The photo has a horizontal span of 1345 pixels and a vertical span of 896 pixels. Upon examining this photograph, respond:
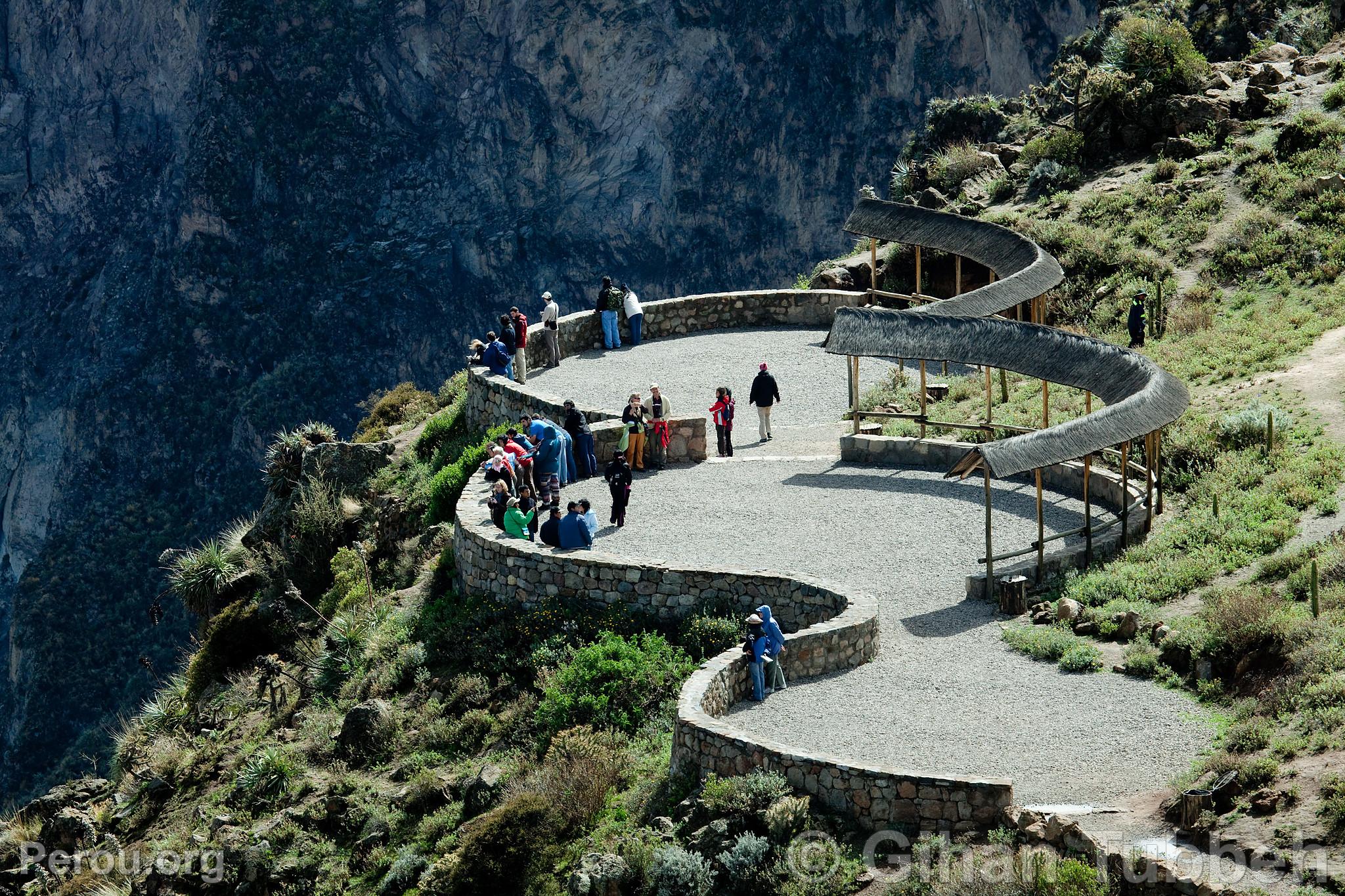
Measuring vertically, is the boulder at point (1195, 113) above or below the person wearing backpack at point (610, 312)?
above

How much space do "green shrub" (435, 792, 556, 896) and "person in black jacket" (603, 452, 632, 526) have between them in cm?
596

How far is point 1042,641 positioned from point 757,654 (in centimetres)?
325

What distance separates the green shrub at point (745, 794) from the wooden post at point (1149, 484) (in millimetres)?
7821

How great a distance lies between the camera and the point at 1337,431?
853 inches

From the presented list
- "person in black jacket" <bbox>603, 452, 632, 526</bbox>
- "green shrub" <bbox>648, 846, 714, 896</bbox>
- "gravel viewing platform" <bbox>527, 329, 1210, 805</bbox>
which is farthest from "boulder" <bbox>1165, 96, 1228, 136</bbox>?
"green shrub" <bbox>648, 846, 714, 896</bbox>

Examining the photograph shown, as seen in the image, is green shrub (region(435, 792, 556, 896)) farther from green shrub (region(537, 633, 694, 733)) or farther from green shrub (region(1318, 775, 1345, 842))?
green shrub (region(1318, 775, 1345, 842))

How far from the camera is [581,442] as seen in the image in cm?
2414

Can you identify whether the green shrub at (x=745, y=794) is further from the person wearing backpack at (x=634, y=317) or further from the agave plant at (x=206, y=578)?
the person wearing backpack at (x=634, y=317)

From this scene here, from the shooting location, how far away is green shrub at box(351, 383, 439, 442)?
3431 centimetres

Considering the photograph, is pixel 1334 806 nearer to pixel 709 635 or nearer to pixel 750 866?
pixel 750 866

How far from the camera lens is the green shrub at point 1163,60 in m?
37.1

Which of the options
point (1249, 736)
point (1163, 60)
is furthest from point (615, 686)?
point (1163, 60)

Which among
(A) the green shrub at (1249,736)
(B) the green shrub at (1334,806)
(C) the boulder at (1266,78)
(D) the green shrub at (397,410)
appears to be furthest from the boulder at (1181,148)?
(B) the green shrub at (1334,806)

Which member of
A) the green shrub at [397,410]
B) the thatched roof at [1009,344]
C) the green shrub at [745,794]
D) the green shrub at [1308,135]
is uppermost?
the green shrub at [1308,135]
